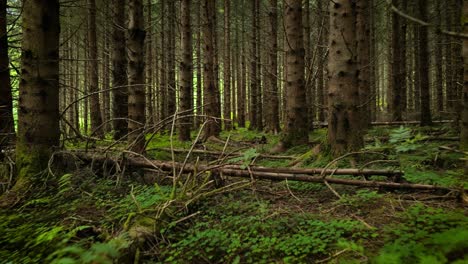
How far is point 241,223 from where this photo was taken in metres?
3.44

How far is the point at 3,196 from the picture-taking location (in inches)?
164

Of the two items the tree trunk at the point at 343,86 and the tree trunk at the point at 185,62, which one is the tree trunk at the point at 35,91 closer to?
the tree trunk at the point at 343,86

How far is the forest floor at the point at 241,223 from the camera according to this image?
2613mm

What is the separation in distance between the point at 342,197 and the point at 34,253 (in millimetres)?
2999

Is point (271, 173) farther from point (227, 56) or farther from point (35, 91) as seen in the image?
point (227, 56)

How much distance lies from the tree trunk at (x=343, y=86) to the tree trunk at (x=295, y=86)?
2155 mm

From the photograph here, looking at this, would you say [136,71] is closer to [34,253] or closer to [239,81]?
[34,253]

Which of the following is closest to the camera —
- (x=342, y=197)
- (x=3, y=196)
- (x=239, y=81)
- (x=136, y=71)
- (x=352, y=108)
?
(x=342, y=197)

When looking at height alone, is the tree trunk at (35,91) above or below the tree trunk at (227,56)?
below

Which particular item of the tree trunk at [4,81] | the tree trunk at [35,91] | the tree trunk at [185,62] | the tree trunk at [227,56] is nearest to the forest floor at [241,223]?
the tree trunk at [35,91]

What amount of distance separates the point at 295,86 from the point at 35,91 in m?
5.38

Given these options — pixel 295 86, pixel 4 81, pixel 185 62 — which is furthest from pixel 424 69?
pixel 4 81

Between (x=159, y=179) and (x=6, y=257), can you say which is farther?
(x=159, y=179)

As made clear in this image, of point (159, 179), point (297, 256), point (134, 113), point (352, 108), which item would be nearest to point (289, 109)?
point (352, 108)
